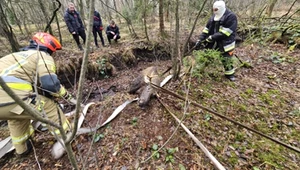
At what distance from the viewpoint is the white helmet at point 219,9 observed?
364cm

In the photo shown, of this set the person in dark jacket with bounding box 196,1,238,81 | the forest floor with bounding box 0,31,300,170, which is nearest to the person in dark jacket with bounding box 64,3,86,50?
the forest floor with bounding box 0,31,300,170

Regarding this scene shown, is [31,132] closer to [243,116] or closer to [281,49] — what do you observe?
[243,116]

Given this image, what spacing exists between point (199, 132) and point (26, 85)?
9.73 ft

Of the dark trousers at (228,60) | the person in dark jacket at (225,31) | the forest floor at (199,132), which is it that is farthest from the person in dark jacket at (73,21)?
the dark trousers at (228,60)

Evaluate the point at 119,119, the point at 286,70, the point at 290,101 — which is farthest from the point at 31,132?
the point at 286,70

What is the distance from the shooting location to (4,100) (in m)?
2.27

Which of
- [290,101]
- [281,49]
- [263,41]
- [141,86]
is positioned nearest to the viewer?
[290,101]

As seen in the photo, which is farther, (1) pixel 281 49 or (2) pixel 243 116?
(1) pixel 281 49

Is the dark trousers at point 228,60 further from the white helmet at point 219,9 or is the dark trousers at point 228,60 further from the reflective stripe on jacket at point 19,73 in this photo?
the reflective stripe on jacket at point 19,73

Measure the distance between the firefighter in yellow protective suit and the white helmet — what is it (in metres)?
3.65

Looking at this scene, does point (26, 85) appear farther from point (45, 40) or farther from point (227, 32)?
point (227, 32)

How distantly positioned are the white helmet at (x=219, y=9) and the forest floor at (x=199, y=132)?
1495 mm

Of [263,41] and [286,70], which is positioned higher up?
[263,41]

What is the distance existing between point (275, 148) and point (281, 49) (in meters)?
5.38
